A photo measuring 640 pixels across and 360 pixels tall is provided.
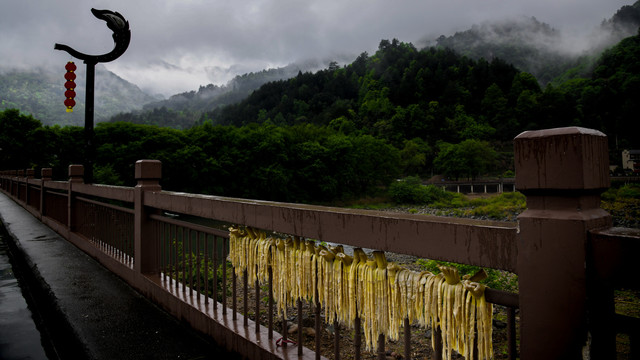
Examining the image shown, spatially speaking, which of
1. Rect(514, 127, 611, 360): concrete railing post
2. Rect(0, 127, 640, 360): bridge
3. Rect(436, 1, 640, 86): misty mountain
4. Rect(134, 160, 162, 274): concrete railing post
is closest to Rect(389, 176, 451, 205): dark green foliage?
Rect(134, 160, 162, 274): concrete railing post

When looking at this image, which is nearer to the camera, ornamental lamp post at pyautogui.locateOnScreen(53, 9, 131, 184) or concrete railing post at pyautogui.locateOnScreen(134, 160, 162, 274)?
concrete railing post at pyautogui.locateOnScreen(134, 160, 162, 274)

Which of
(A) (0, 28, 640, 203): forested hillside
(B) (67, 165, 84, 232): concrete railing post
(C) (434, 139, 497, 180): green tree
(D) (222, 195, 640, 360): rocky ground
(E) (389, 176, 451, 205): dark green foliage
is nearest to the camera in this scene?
(B) (67, 165, 84, 232): concrete railing post

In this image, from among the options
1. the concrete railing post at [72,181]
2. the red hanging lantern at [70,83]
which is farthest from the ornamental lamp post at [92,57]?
the red hanging lantern at [70,83]

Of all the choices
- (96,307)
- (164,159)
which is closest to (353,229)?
(96,307)

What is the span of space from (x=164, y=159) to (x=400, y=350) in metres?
36.7

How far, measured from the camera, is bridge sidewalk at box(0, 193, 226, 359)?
2498 millimetres

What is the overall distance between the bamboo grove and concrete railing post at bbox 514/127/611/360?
0.19m

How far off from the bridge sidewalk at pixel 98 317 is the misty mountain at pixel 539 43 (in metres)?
130

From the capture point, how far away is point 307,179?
5006 cm

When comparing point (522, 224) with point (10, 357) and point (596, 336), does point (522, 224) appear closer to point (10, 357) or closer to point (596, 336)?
point (596, 336)

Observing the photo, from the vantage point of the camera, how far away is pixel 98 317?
3008mm

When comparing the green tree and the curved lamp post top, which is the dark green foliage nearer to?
the green tree

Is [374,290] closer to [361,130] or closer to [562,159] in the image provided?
[562,159]

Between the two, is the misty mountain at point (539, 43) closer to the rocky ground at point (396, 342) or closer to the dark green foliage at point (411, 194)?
the dark green foliage at point (411, 194)
